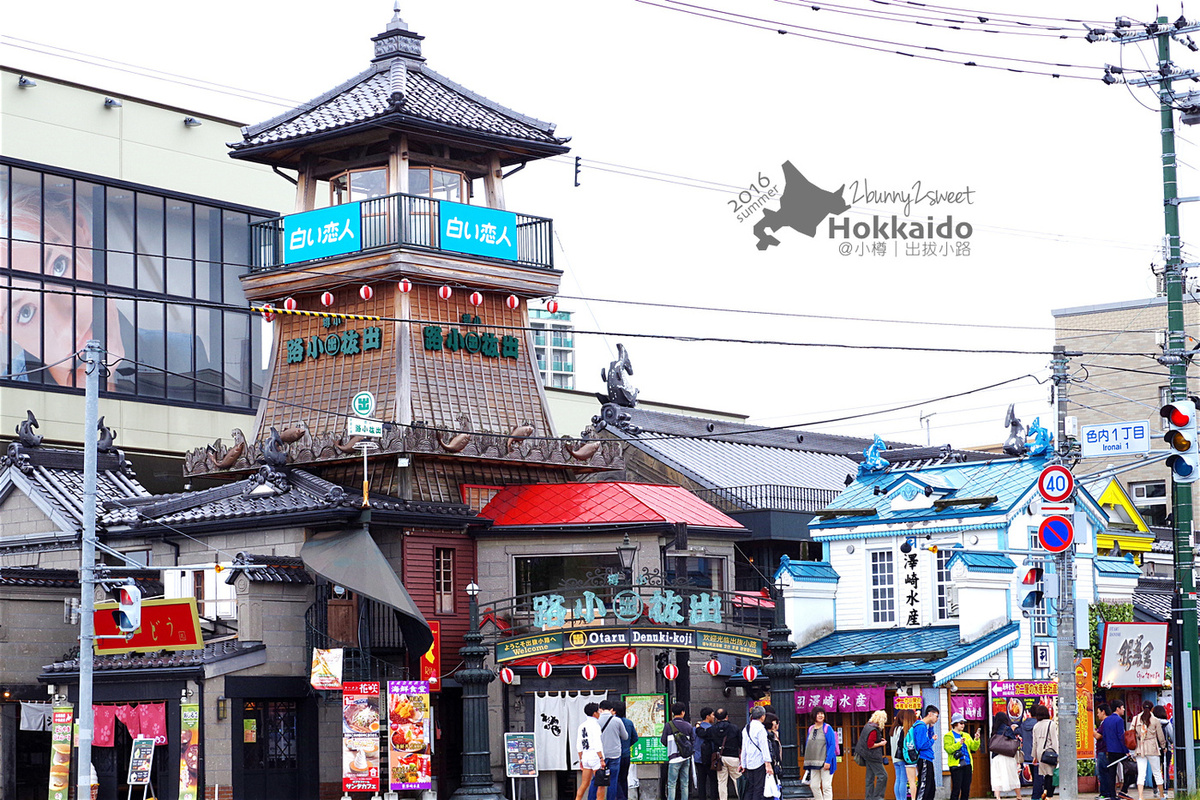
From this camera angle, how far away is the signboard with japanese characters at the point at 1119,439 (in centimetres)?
3145

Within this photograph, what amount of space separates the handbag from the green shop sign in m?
16.8

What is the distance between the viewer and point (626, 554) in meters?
40.9

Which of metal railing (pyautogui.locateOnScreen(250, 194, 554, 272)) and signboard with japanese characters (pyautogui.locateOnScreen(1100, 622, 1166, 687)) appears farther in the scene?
metal railing (pyautogui.locateOnScreen(250, 194, 554, 272))

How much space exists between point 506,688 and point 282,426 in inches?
389

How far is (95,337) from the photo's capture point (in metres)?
61.9

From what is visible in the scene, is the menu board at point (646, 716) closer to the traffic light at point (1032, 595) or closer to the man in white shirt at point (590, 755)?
Answer: the man in white shirt at point (590, 755)

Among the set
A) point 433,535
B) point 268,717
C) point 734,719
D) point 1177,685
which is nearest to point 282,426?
point 433,535

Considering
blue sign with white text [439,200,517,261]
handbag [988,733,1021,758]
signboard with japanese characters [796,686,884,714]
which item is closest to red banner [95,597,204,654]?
blue sign with white text [439,200,517,261]

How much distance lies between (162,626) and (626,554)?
36.1 feet

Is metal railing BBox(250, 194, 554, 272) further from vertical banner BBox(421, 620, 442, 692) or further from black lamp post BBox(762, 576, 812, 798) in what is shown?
black lamp post BBox(762, 576, 812, 798)

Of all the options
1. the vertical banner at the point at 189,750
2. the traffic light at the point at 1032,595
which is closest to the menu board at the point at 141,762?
the vertical banner at the point at 189,750

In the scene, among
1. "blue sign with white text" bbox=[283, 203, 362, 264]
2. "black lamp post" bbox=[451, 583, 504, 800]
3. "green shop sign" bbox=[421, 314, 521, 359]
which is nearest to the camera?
"black lamp post" bbox=[451, 583, 504, 800]

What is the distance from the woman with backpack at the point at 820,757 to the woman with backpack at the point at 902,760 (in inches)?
52.2

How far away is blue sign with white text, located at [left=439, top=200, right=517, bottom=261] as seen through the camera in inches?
1709
